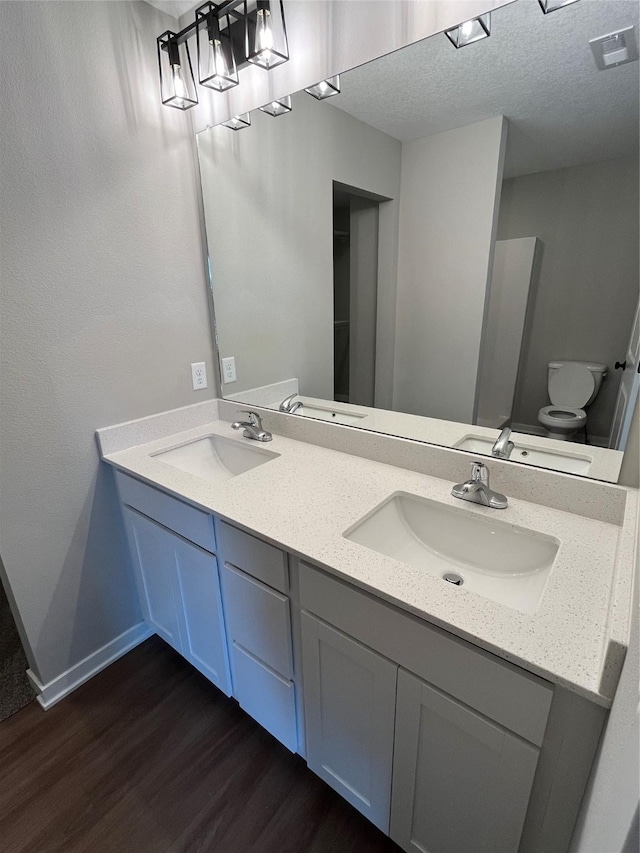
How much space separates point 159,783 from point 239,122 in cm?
240

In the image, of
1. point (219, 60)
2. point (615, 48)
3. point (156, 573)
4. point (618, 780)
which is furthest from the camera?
point (156, 573)

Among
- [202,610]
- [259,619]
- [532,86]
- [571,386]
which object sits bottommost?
[202,610]

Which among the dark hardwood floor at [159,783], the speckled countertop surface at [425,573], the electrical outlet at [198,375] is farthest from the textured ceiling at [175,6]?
the dark hardwood floor at [159,783]

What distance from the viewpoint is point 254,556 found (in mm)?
1135

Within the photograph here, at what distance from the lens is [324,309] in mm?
1630

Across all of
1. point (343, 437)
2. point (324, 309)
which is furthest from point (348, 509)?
point (324, 309)

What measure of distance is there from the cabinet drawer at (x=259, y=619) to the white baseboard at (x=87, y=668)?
0.81m

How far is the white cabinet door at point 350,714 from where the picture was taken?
3.13ft

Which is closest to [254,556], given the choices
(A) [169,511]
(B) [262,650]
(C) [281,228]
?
(B) [262,650]

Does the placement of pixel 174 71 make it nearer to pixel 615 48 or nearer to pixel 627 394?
pixel 615 48

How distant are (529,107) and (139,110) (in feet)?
4.32

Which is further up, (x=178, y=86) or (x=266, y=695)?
(x=178, y=86)

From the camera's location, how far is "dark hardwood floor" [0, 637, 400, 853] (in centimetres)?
118

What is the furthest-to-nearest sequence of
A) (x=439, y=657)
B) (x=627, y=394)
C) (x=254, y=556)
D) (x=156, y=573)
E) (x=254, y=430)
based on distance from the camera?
(x=254, y=430)
(x=156, y=573)
(x=254, y=556)
(x=627, y=394)
(x=439, y=657)
